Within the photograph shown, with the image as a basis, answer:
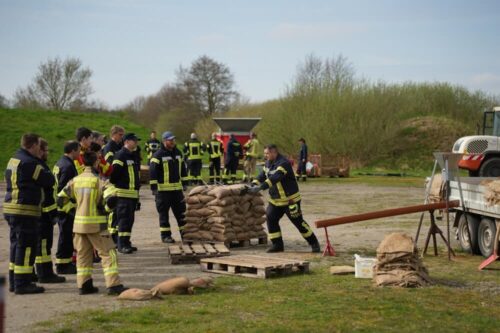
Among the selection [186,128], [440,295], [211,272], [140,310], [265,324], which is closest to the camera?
[265,324]

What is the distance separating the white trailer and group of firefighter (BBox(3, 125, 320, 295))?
250 centimetres

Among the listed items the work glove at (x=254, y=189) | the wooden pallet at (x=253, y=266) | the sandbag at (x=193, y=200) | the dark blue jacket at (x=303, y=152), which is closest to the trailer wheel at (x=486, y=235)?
the wooden pallet at (x=253, y=266)

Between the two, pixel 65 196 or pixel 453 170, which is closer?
pixel 65 196

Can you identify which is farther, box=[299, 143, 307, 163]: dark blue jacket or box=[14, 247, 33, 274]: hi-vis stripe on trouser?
box=[299, 143, 307, 163]: dark blue jacket

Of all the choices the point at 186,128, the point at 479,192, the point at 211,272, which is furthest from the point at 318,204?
the point at 186,128

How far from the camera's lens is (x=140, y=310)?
733cm

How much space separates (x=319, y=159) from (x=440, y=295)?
75.8ft

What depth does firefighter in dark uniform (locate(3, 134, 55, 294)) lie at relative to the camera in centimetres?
832

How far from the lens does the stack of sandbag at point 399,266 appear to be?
8539 millimetres

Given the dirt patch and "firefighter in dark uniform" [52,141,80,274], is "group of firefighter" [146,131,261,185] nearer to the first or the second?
the dirt patch

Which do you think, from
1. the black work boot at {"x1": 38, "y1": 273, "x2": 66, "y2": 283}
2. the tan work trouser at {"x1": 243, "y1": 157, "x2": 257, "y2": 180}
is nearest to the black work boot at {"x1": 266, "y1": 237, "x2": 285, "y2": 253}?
the black work boot at {"x1": 38, "y1": 273, "x2": 66, "y2": 283}

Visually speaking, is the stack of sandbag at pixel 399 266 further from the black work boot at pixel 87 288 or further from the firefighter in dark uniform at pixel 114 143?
the firefighter in dark uniform at pixel 114 143

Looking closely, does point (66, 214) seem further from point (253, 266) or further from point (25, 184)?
point (253, 266)

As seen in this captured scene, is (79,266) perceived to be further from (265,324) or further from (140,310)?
(265,324)
